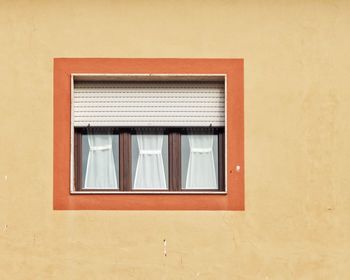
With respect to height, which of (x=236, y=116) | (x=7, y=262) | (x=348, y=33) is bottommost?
(x=7, y=262)

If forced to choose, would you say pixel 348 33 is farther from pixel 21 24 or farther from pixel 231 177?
pixel 21 24

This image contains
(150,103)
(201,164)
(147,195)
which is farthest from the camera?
(201,164)

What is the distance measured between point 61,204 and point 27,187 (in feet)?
1.39

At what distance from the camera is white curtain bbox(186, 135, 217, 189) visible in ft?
41.0

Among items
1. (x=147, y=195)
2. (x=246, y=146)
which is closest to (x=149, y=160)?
(x=147, y=195)

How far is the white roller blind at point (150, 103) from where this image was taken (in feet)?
40.8

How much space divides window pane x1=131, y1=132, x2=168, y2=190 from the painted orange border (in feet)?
1.20

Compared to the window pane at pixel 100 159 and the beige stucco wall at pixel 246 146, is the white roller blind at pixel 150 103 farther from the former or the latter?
the beige stucco wall at pixel 246 146

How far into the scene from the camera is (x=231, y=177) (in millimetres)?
12172

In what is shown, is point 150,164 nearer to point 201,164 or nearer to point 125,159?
point 125,159

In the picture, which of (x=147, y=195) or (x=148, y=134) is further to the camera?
(x=148, y=134)

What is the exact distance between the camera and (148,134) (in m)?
12.5

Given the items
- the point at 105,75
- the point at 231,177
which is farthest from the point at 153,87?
the point at 231,177

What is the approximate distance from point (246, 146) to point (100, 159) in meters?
1.68
